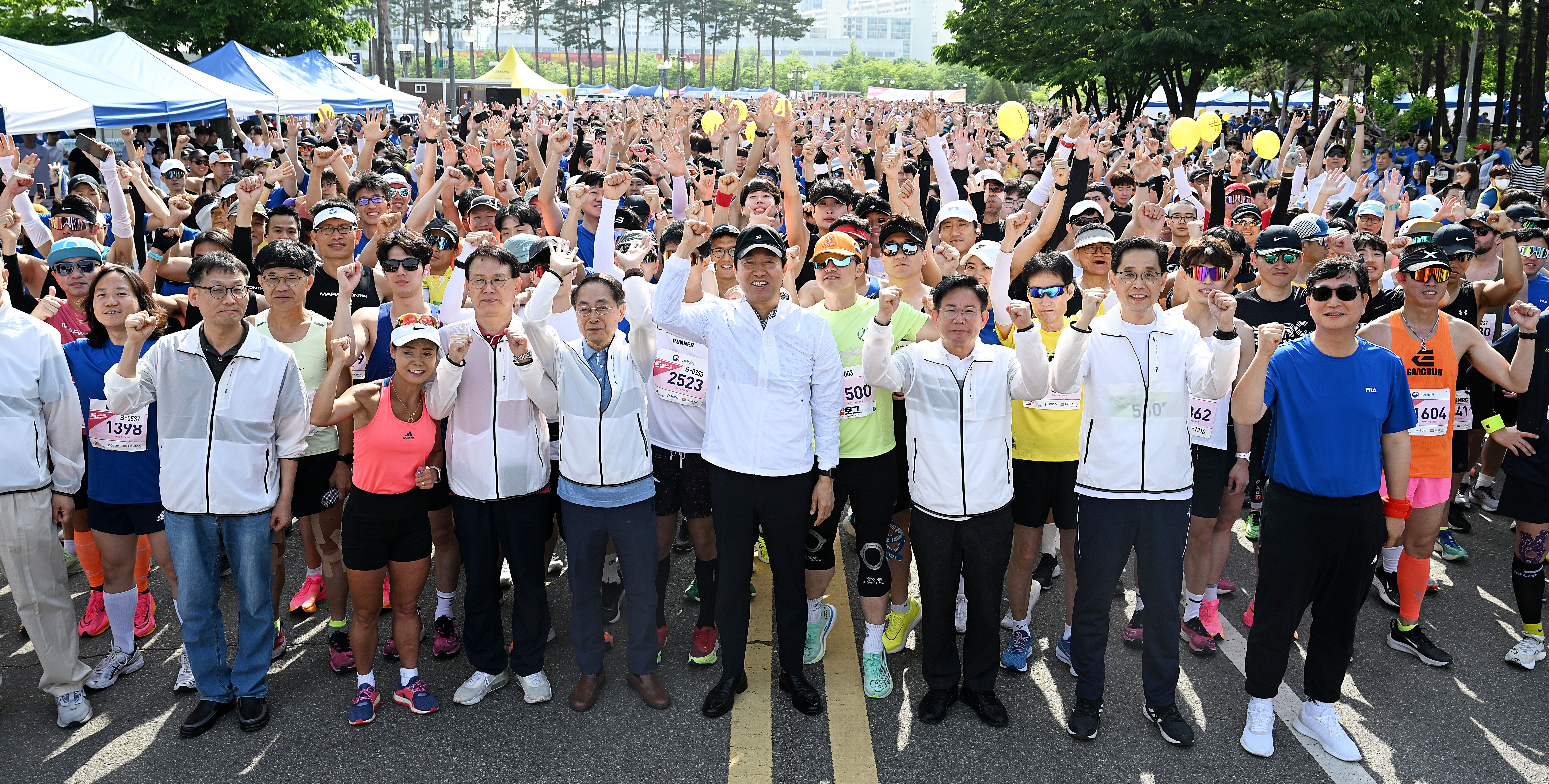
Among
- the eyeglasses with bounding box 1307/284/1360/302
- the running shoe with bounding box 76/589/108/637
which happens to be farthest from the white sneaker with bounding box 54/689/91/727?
the eyeglasses with bounding box 1307/284/1360/302

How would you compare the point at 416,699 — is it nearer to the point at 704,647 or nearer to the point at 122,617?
the point at 704,647

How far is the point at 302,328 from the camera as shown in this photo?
456 centimetres

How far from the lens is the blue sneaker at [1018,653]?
15.0ft

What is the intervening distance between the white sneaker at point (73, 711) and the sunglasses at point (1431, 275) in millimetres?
6123

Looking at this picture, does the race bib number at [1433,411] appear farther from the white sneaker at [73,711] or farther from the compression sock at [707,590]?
the white sneaker at [73,711]

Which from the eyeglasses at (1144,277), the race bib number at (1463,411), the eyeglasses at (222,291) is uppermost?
the eyeglasses at (1144,277)

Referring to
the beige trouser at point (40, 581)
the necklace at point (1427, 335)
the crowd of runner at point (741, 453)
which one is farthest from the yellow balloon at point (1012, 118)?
the beige trouser at point (40, 581)

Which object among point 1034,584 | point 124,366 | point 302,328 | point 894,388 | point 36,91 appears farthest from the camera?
point 36,91

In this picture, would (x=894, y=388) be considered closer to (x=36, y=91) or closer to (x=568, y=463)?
(x=568, y=463)

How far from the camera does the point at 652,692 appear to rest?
4.32 metres

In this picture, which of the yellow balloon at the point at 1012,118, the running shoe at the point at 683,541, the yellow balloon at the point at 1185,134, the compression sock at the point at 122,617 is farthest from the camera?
the yellow balloon at the point at 1012,118

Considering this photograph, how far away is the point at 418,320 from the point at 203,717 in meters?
1.83

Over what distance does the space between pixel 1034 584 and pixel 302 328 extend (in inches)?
144

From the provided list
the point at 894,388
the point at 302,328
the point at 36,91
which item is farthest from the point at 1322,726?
the point at 36,91
